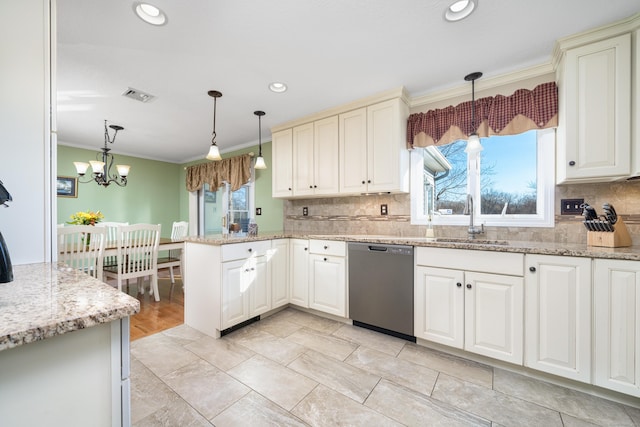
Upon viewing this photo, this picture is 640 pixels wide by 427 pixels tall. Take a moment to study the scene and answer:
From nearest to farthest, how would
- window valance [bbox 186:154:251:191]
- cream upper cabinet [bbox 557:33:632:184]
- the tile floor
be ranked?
the tile floor, cream upper cabinet [bbox 557:33:632:184], window valance [bbox 186:154:251:191]

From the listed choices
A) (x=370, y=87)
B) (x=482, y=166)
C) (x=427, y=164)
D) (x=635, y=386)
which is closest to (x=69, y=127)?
(x=370, y=87)

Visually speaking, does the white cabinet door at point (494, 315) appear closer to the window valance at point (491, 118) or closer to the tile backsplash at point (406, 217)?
the tile backsplash at point (406, 217)

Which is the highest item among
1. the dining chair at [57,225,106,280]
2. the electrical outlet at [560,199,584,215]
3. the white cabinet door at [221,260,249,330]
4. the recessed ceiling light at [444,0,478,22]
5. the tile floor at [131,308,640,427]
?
the recessed ceiling light at [444,0,478,22]

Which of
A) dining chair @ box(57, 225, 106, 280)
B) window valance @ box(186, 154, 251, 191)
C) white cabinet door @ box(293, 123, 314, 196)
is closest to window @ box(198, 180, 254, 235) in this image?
window valance @ box(186, 154, 251, 191)

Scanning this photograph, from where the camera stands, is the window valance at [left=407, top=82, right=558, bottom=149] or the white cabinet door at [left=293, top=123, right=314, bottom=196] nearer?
the window valance at [left=407, top=82, right=558, bottom=149]

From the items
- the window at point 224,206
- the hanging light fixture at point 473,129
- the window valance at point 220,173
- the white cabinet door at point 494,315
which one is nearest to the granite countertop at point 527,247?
the white cabinet door at point 494,315

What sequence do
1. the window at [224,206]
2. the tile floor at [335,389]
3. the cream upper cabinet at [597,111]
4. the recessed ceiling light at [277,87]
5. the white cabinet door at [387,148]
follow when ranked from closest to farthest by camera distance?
the tile floor at [335,389], the cream upper cabinet at [597,111], the recessed ceiling light at [277,87], the white cabinet door at [387,148], the window at [224,206]

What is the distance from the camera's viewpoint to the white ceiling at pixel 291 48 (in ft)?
5.06

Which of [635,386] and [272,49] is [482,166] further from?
[272,49]

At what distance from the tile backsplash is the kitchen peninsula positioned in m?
2.49

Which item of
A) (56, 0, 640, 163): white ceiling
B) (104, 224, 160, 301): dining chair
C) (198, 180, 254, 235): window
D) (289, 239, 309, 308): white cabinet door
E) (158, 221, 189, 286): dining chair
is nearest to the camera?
(56, 0, 640, 163): white ceiling

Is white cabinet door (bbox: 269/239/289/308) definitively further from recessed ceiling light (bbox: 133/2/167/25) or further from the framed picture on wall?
the framed picture on wall

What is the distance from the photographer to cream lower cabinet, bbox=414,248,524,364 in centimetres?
175

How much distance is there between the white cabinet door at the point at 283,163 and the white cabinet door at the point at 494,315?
7.29 ft
